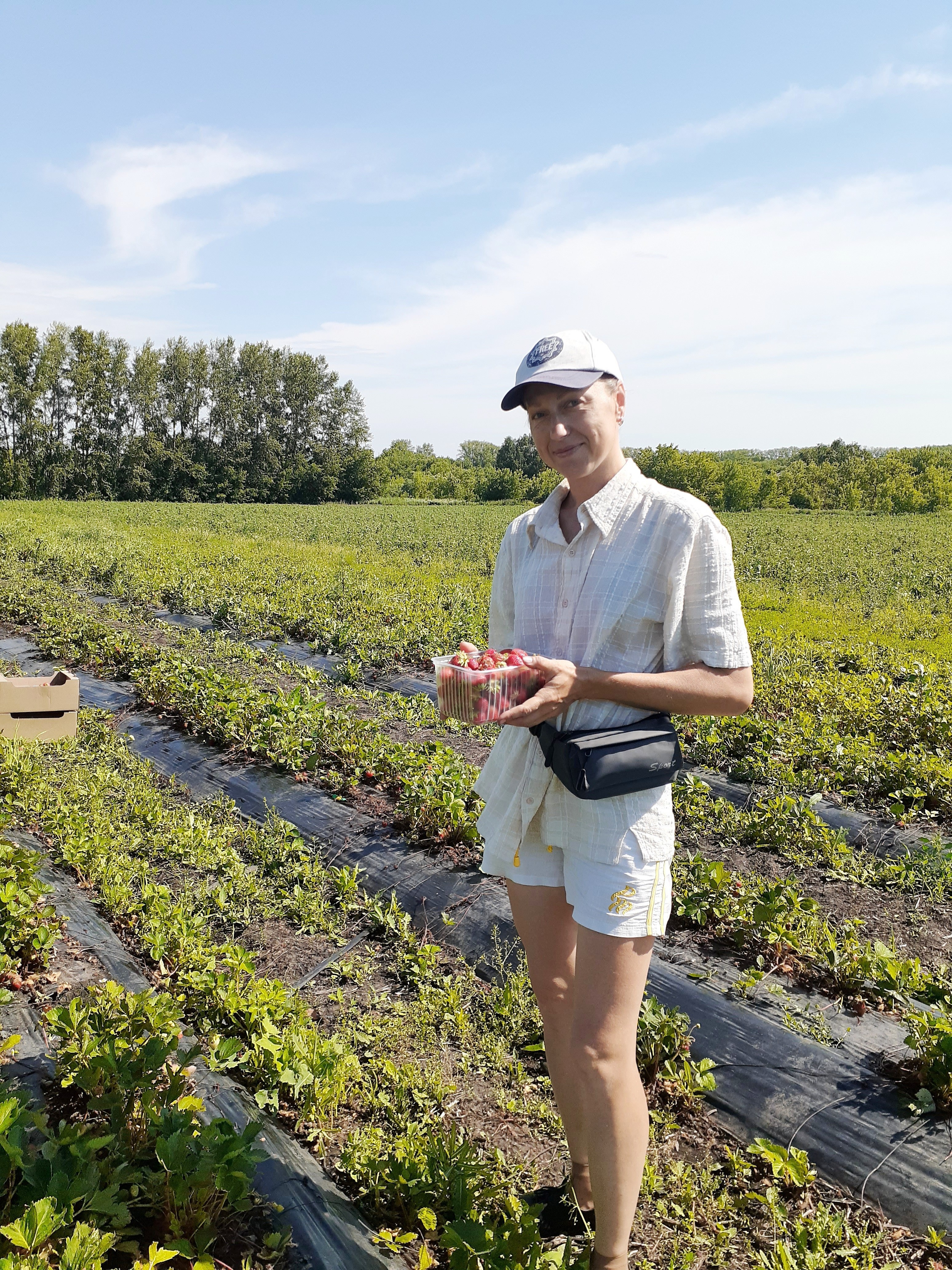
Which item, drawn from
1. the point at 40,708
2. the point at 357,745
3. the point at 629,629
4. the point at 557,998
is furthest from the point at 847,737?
the point at 40,708

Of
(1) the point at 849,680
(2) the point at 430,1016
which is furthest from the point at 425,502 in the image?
(2) the point at 430,1016

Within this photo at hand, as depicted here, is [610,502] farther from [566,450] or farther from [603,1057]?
[603,1057]

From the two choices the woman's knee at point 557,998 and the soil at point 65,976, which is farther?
the soil at point 65,976

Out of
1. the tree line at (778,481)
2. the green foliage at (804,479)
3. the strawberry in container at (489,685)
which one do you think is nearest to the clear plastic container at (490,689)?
the strawberry in container at (489,685)

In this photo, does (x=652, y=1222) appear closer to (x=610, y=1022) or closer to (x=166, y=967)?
(x=610, y=1022)

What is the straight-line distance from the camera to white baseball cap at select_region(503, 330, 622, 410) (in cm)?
165

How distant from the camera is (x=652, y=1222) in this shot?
7.24 feet

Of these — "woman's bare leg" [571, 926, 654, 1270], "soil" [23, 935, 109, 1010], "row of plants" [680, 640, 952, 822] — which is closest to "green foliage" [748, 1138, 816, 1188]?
"woman's bare leg" [571, 926, 654, 1270]

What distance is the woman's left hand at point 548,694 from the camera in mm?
1643

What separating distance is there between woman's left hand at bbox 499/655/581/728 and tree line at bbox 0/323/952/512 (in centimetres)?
5189

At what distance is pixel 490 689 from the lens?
66.1 inches

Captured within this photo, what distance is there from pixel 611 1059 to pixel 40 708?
515cm

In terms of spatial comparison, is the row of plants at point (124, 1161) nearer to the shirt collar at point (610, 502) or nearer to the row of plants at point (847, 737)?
the shirt collar at point (610, 502)

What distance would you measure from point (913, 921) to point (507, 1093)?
2.16m
